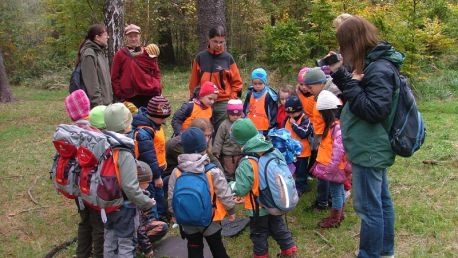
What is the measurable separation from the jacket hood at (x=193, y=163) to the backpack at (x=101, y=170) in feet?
1.39

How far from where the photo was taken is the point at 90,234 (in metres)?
4.04

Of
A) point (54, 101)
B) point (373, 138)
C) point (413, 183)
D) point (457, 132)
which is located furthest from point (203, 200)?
point (54, 101)

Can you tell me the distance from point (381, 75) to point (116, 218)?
225 centimetres

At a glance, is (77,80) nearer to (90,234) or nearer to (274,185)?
(90,234)

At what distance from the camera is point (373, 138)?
3270 millimetres

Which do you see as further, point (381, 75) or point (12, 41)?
point (12, 41)

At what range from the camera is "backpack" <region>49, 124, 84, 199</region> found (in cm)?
357

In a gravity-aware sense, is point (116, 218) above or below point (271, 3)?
below

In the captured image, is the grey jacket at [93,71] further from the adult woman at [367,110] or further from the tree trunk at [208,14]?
the adult woman at [367,110]

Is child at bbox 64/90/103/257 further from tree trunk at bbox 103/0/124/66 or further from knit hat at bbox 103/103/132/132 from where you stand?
tree trunk at bbox 103/0/124/66

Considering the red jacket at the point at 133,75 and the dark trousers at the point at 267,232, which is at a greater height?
the red jacket at the point at 133,75

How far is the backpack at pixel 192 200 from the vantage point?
342 centimetres

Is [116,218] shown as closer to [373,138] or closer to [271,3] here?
[373,138]

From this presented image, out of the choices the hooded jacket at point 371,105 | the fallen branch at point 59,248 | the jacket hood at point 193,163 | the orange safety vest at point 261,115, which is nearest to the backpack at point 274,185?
the jacket hood at point 193,163
